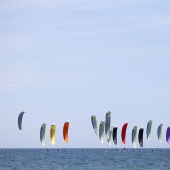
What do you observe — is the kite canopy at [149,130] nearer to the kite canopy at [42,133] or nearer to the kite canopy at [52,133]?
the kite canopy at [52,133]

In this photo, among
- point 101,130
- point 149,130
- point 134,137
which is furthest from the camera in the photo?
point 149,130

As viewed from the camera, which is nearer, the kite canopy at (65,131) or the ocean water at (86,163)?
the ocean water at (86,163)

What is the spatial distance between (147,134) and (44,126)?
2269 cm

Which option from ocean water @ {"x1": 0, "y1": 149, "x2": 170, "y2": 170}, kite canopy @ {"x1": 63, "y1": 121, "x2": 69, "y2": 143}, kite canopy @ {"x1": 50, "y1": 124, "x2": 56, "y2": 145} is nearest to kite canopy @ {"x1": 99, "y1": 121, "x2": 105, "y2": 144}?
ocean water @ {"x1": 0, "y1": 149, "x2": 170, "y2": 170}

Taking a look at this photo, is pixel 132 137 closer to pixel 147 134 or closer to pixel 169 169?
pixel 147 134

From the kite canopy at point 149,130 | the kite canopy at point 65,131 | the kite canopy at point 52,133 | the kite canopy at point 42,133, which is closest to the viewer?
the kite canopy at point 65,131

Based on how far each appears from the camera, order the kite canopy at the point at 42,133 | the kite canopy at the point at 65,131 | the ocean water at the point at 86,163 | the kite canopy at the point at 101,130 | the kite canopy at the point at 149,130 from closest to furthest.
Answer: the ocean water at the point at 86,163
the kite canopy at the point at 65,131
the kite canopy at the point at 42,133
the kite canopy at the point at 101,130
the kite canopy at the point at 149,130

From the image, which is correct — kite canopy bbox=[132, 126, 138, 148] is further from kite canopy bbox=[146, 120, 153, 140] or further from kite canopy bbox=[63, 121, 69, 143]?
kite canopy bbox=[63, 121, 69, 143]

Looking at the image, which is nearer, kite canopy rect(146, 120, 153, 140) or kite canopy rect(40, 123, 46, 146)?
kite canopy rect(40, 123, 46, 146)

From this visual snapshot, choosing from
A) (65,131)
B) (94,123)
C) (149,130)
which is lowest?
(65,131)

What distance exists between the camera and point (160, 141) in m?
110

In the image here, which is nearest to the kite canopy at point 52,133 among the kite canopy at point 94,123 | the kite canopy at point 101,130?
the kite canopy at point 94,123

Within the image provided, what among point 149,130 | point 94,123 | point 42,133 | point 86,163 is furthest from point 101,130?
point 86,163

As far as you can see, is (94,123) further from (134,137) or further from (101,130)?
(134,137)
